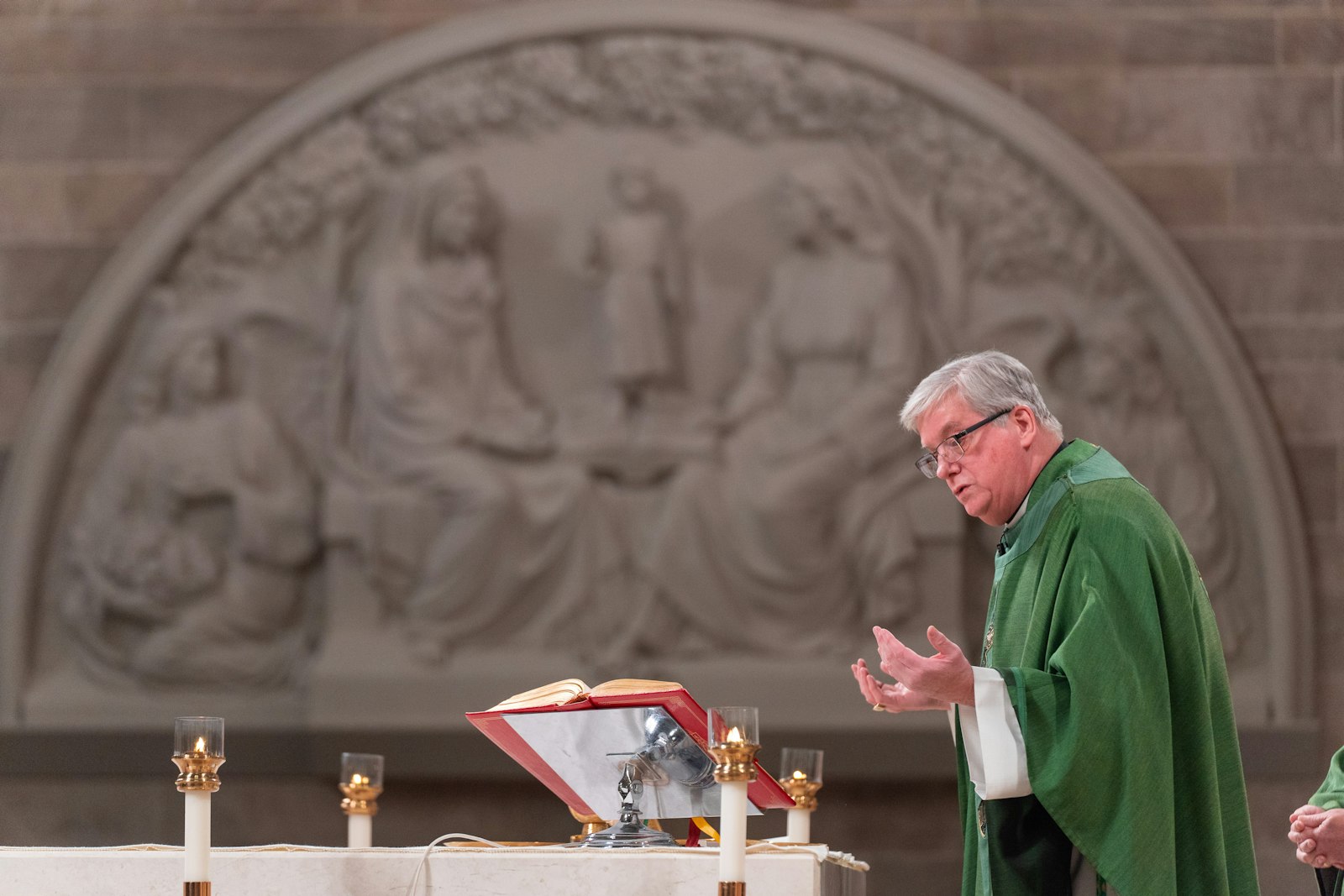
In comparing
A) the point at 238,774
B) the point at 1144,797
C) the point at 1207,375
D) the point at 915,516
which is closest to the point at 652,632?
the point at 915,516

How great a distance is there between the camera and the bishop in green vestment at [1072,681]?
3010 mm

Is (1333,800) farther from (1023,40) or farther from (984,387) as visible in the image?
(1023,40)

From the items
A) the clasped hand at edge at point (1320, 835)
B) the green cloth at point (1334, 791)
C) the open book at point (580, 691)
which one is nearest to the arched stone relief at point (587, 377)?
the green cloth at point (1334, 791)

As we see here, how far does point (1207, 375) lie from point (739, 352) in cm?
217

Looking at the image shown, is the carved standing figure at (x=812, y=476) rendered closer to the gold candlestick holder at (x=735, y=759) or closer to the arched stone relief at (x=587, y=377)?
the arched stone relief at (x=587, y=377)

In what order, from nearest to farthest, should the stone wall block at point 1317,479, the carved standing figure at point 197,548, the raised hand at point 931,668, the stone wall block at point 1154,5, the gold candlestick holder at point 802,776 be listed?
the raised hand at point 931,668 → the gold candlestick holder at point 802,776 → the carved standing figure at point 197,548 → the stone wall block at point 1317,479 → the stone wall block at point 1154,5

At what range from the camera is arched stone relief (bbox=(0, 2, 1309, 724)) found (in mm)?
7656

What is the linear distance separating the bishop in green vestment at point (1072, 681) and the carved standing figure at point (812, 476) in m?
4.17

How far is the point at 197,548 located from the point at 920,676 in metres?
5.57

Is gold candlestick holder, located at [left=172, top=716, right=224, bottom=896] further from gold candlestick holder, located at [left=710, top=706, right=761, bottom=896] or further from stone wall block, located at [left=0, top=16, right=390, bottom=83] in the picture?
stone wall block, located at [left=0, top=16, right=390, bottom=83]

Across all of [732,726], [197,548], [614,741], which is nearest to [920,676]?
[732,726]

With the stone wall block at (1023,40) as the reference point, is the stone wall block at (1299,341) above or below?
below

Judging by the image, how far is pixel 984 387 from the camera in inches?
131

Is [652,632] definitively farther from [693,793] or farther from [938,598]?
[693,793]
